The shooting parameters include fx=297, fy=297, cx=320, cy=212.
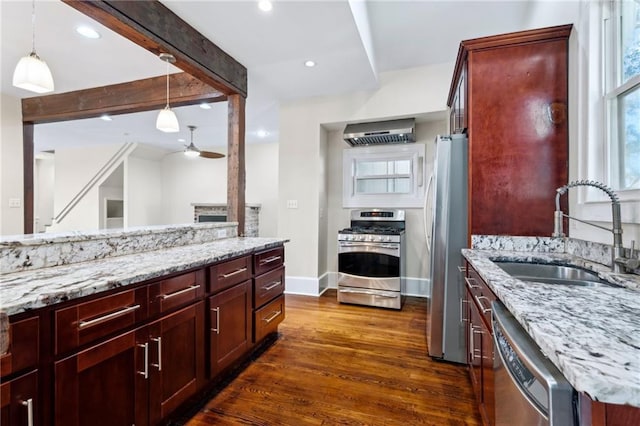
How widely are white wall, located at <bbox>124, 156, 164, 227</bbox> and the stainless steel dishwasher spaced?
7.74 metres

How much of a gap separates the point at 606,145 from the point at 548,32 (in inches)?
33.8

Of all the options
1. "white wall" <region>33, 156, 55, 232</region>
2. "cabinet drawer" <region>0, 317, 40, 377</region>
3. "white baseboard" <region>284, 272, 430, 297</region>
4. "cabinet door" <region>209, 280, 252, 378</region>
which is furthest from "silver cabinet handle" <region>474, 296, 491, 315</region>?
"white wall" <region>33, 156, 55, 232</region>

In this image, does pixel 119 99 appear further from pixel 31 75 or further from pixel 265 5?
pixel 265 5

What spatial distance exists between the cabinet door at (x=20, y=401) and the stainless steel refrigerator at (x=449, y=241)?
224cm

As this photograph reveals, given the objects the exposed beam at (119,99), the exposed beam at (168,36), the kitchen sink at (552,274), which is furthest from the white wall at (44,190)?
the kitchen sink at (552,274)

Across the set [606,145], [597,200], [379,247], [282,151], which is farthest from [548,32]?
[282,151]

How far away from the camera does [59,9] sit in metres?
2.23

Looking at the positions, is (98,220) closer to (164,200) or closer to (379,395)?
(164,200)

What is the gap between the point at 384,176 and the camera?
408cm

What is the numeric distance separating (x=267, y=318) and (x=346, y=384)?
80 cm

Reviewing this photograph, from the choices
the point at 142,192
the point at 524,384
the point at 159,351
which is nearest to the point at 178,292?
the point at 159,351

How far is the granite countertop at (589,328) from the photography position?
1.67 ft

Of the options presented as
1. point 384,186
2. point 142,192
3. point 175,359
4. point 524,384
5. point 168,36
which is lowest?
point 175,359

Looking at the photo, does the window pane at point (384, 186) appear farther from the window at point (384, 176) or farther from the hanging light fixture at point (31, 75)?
the hanging light fixture at point (31, 75)
